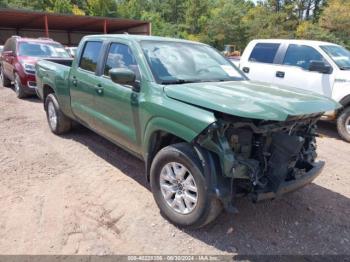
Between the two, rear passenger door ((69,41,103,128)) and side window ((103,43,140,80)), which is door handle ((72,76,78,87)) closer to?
rear passenger door ((69,41,103,128))

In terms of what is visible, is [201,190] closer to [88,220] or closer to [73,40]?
[88,220]

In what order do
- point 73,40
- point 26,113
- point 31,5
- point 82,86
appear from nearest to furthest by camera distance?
1. point 82,86
2. point 26,113
3. point 73,40
4. point 31,5

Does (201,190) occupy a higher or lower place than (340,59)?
lower

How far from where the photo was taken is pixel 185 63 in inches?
157

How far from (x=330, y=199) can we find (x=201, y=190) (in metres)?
2.01

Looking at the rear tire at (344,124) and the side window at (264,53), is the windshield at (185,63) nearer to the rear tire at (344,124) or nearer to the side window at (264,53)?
the rear tire at (344,124)

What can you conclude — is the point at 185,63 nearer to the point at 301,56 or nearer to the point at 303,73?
the point at 303,73

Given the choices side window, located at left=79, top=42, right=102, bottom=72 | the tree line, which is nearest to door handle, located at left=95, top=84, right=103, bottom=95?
side window, located at left=79, top=42, right=102, bottom=72

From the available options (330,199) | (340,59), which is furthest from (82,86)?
(340,59)

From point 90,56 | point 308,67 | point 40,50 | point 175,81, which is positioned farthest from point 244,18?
point 175,81

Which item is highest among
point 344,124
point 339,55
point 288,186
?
point 339,55

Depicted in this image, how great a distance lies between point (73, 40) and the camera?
116ft

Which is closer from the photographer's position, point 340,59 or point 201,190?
point 201,190

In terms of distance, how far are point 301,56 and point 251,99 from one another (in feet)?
16.0
